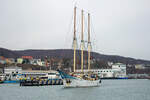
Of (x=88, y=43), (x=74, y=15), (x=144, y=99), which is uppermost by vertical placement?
(x=74, y=15)

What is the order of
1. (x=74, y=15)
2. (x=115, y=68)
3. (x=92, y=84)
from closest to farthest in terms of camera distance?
(x=92, y=84)
(x=74, y=15)
(x=115, y=68)

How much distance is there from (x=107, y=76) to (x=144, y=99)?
5134 inches

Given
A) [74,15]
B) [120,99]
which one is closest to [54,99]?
[120,99]

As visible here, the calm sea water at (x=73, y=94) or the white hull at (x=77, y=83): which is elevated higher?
the white hull at (x=77, y=83)

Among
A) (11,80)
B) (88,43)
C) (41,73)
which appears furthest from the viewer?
(41,73)

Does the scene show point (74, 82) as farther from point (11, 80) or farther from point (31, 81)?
point (11, 80)

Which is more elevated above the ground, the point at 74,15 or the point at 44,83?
the point at 74,15

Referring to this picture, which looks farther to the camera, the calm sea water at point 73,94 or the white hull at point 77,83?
the white hull at point 77,83

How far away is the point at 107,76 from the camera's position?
567ft

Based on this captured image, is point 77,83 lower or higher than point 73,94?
higher

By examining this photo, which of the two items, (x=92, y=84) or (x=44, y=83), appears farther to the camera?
(x=44, y=83)

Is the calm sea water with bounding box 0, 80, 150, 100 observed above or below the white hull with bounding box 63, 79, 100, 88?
below

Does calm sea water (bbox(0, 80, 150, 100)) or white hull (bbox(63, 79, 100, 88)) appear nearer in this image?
calm sea water (bbox(0, 80, 150, 100))

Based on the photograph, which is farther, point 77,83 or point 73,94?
point 77,83
